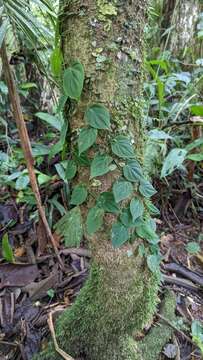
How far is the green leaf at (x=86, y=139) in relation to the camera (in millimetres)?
851

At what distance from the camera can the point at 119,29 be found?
0.85m

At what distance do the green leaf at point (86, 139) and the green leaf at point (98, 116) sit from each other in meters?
→ 0.02

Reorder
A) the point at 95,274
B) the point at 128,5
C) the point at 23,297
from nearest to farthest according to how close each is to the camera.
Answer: the point at 128,5 < the point at 95,274 < the point at 23,297

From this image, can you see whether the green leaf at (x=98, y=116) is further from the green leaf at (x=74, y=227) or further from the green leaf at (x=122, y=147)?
the green leaf at (x=74, y=227)

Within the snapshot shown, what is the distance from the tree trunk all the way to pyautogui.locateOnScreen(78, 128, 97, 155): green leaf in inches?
2.0

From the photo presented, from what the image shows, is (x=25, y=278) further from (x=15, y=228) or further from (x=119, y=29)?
(x=119, y=29)

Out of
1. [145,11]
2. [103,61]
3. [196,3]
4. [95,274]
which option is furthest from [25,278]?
[196,3]

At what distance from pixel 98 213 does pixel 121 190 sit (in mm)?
89

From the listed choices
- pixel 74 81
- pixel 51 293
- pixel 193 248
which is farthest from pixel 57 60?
pixel 193 248

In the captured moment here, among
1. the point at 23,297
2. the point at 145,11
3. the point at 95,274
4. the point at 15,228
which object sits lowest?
the point at 23,297

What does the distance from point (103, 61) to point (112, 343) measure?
79cm

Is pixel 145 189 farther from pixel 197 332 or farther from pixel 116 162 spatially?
pixel 197 332

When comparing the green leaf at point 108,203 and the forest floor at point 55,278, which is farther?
the forest floor at point 55,278

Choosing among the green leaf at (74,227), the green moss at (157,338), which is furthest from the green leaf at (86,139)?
the green moss at (157,338)
